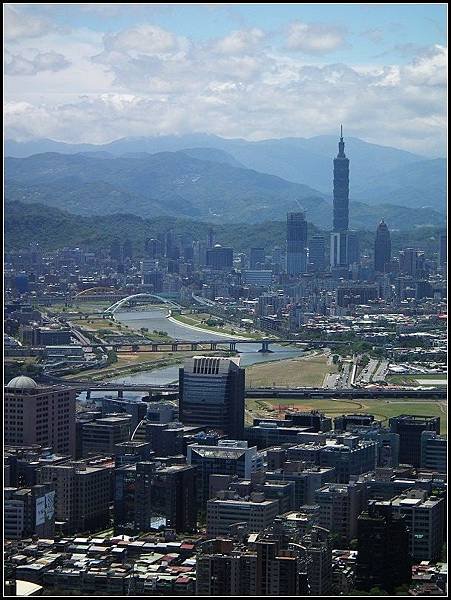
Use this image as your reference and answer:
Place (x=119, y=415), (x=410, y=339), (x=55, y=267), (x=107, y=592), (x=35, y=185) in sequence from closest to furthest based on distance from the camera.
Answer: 1. (x=107, y=592)
2. (x=119, y=415)
3. (x=410, y=339)
4. (x=55, y=267)
5. (x=35, y=185)

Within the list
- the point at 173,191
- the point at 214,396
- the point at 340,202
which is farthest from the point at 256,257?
the point at 214,396

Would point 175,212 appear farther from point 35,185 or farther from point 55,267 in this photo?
point 55,267

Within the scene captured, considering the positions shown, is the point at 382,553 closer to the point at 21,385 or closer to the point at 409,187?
the point at 21,385

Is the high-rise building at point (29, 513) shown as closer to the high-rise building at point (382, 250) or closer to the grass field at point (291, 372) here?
the grass field at point (291, 372)

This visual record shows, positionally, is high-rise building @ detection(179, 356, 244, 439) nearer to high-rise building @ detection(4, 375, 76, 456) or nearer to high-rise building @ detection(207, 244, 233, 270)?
high-rise building @ detection(4, 375, 76, 456)

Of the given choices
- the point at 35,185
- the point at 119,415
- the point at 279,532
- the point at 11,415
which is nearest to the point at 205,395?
the point at 119,415

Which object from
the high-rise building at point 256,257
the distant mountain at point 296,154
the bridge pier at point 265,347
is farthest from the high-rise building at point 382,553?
the distant mountain at point 296,154
